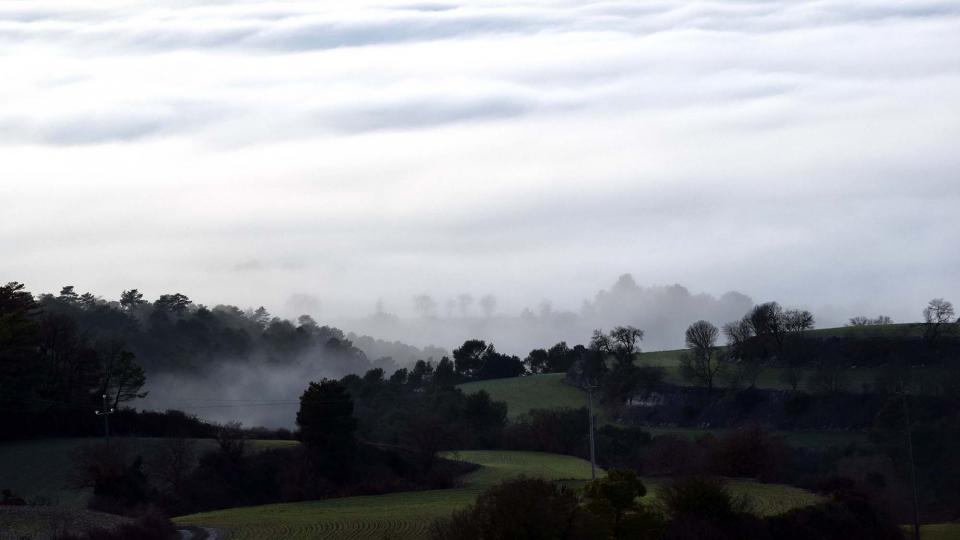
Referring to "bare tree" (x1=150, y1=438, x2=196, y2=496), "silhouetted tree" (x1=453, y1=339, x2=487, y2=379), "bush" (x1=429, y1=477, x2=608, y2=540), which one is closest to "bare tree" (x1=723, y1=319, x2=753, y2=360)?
"silhouetted tree" (x1=453, y1=339, x2=487, y2=379)

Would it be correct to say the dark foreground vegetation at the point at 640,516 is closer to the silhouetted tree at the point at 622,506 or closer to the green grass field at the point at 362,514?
the silhouetted tree at the point at 622,506

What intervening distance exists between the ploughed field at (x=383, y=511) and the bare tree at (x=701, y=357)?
120ft

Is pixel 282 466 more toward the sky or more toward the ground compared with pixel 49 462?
more toward the ground

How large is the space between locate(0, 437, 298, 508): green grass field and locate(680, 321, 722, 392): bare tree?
48.9m

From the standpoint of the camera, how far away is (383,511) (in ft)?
216

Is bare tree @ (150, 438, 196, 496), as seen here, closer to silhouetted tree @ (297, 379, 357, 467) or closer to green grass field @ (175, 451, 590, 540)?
silhouetted tree @ (297, 379, 357, 467)

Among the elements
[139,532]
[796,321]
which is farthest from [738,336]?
[139,532]

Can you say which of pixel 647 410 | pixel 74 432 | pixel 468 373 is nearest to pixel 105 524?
pixel 74 432

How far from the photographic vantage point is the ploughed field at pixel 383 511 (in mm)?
55906

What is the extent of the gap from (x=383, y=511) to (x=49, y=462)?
28640 mm

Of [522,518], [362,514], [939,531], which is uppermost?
[522,518]

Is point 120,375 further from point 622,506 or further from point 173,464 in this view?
point 622,506

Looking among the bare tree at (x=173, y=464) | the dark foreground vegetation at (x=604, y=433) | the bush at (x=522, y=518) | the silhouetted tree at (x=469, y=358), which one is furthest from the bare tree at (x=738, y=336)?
the bush at (x=522, y=518)

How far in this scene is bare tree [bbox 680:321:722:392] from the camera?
124875 millimetres
